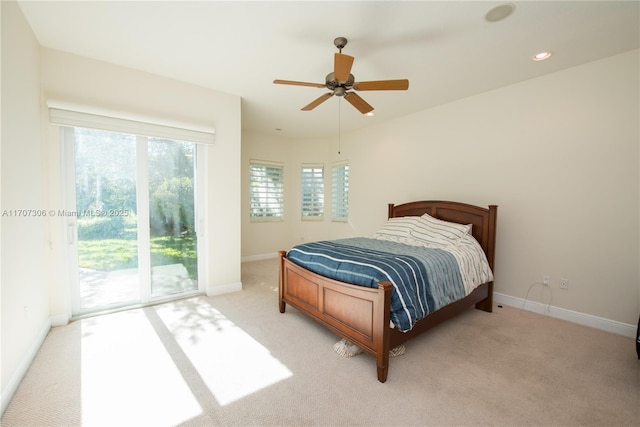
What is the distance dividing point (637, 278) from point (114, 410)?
432cm

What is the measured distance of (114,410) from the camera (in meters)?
1.56

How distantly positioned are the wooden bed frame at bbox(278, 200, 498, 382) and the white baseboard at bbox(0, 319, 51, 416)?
1.99 metres

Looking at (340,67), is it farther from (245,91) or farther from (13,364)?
(13,364)

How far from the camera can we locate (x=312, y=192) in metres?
5.89

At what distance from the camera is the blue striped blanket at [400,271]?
195cm

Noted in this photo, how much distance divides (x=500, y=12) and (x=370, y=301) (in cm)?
235

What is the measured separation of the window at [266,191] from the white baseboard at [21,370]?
137 inches

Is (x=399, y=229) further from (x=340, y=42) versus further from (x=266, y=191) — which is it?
(x=266, y=191)

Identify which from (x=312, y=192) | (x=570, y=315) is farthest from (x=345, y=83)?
(x=312, y=192)

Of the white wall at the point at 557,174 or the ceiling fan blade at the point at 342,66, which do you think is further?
the white wall at the point at 557,174

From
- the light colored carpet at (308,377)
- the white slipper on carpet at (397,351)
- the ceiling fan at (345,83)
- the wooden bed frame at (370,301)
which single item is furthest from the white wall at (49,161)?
the white slipper on carpet at (397,351)

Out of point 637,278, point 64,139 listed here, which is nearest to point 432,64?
point 637,278

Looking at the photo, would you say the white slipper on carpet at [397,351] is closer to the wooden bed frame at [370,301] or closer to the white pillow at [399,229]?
the wooden bed frame at [370,301]

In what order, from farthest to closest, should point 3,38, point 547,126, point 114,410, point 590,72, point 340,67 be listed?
1. point 547,126
2. point 590,72
3. point 340,67
4. point 3,38
5. point 114,410
